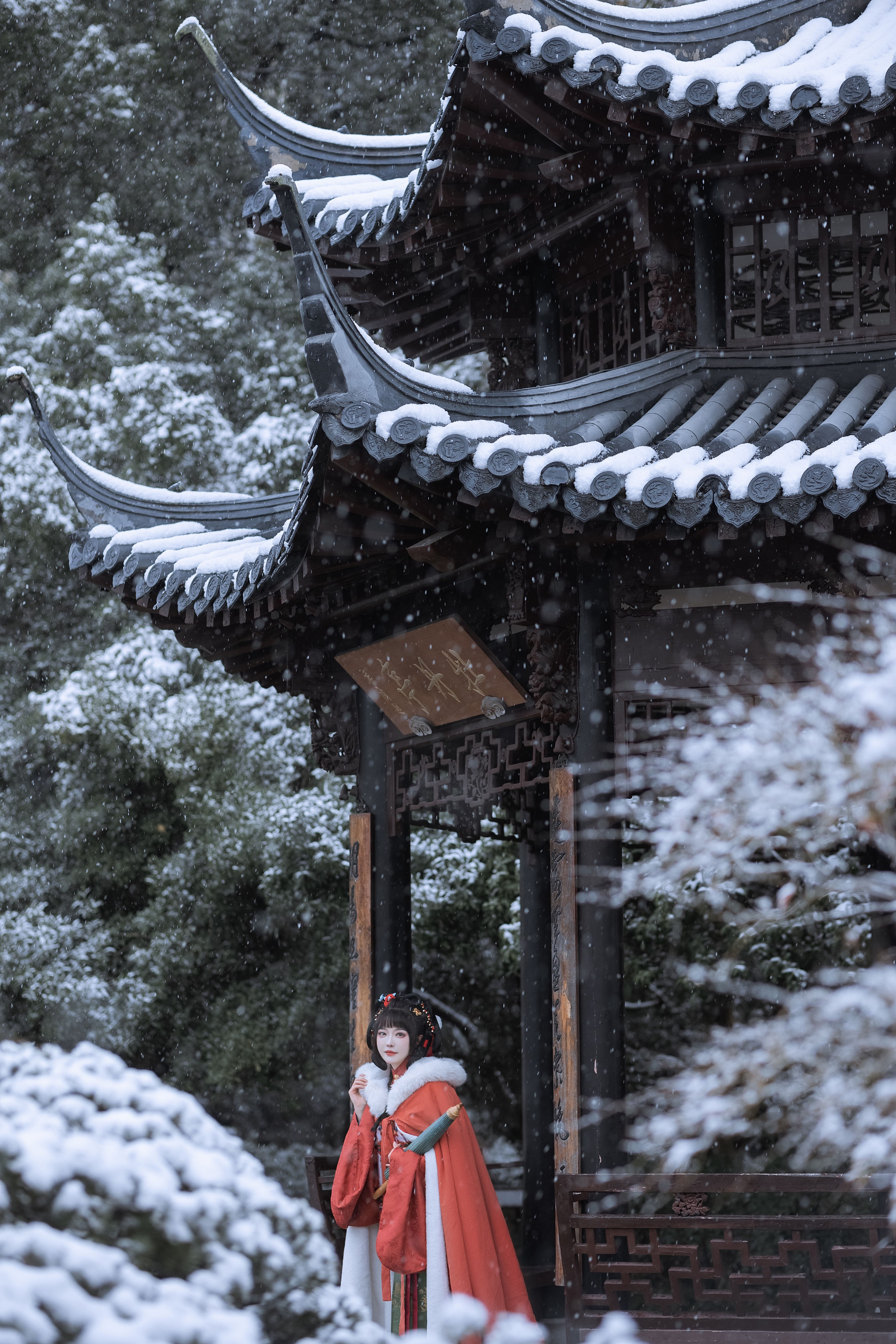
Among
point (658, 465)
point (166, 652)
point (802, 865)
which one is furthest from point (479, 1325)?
point (166, 652)

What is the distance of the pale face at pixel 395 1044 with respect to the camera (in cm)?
464

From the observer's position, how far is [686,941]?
9.21m

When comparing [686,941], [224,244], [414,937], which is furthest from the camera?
[224,244]

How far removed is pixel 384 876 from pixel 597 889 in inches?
50.4

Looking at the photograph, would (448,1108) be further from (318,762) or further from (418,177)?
(418,177)

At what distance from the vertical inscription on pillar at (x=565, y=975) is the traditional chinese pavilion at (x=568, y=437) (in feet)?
0.04

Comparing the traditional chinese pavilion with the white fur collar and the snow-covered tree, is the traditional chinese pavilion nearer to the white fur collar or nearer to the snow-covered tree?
the white fur collar

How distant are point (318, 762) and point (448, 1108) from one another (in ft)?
5.86

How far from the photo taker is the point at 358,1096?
4.70 metres

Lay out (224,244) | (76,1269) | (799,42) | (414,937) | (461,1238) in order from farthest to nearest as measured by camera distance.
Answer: (224,244), (414,937), (799,42), (461,1238), (76,1269)

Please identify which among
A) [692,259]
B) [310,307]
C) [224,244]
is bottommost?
[310,307]

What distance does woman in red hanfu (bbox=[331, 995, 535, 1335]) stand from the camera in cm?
445

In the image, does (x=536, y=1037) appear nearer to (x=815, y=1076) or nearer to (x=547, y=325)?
(x=547, y=325)

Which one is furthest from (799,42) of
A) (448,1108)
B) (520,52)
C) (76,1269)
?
(76,1269)
